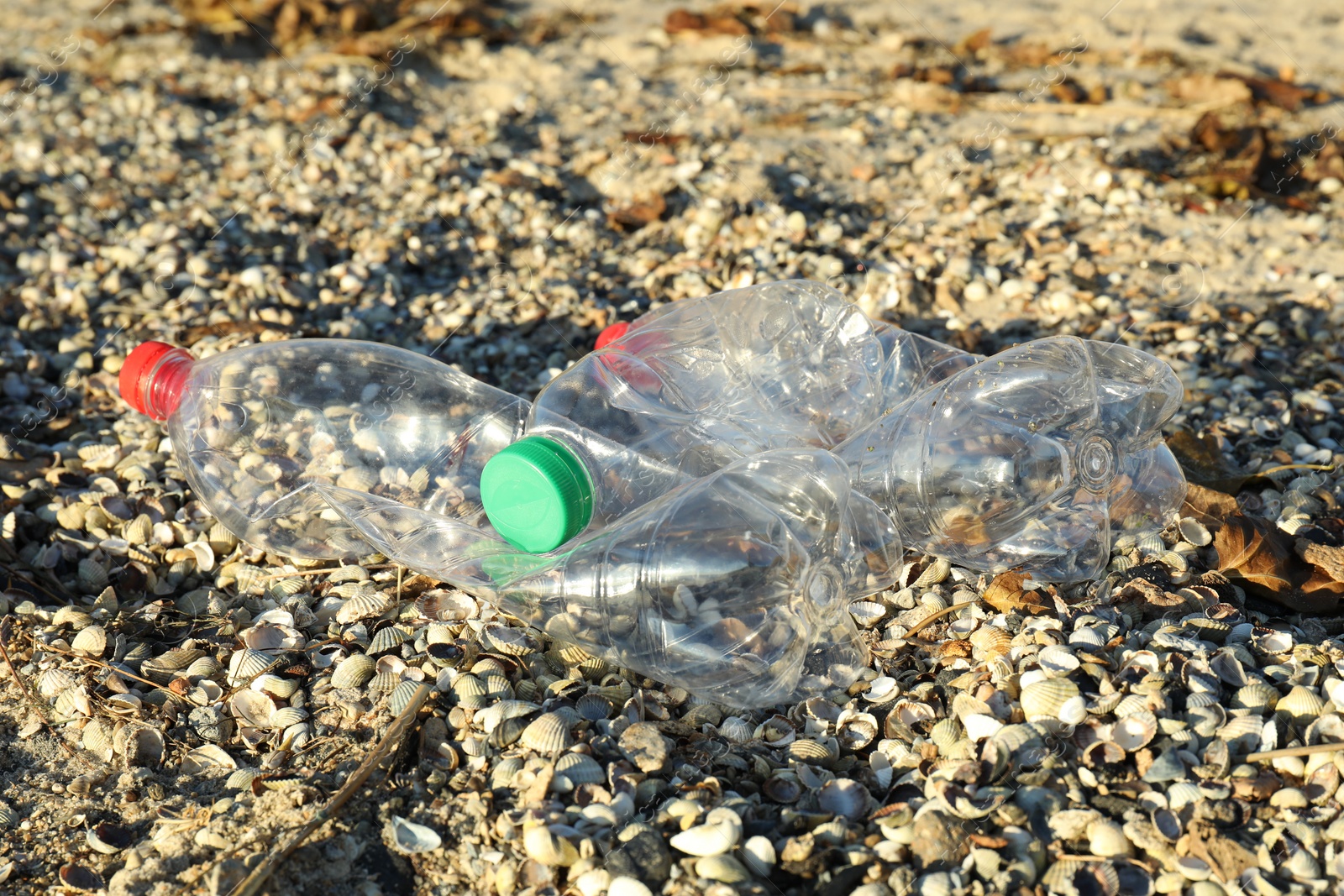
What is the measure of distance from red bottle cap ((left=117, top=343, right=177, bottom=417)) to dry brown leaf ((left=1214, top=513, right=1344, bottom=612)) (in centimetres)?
276

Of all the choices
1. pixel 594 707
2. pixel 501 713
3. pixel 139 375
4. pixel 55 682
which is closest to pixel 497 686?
pixel 501 713

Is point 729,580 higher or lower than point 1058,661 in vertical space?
higher

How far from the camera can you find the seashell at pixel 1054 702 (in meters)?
1.97

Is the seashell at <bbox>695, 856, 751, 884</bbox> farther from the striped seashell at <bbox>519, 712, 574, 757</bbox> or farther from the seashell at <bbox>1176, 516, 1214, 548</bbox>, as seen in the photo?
the seashell at <bbox>1176, 516, 1214, 548</bbox>

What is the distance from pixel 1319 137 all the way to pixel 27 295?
18.7 ft

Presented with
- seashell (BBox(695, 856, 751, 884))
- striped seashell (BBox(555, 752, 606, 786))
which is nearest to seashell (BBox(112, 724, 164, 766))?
striped seashell (BBox(555, 752, 606, 786))

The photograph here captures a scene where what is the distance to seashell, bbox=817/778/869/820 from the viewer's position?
189cm

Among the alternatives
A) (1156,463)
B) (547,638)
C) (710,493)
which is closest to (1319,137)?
(1156,463)

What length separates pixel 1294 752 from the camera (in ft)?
6.10

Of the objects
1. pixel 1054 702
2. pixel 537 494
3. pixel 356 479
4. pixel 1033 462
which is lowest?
pixel 1054 702

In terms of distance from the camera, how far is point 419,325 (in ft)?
12.2

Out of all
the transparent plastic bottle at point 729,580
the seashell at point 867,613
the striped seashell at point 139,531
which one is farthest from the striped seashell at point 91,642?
the seashell at point 867,613

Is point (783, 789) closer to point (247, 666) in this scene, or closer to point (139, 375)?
point (247, 666)

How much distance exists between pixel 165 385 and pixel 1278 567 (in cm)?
283
